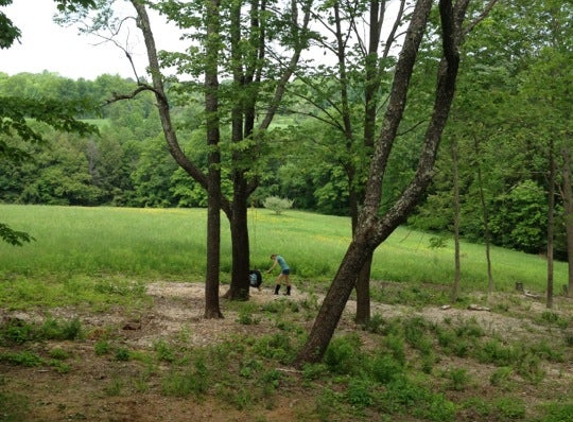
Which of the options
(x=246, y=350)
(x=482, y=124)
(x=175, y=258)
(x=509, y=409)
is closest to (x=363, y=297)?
(x=246, y=350)

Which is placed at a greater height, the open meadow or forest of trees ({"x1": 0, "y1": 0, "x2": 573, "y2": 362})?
forest of trees ({"x1": 0, "y1": 0, "x2": 573, "y2": 362})

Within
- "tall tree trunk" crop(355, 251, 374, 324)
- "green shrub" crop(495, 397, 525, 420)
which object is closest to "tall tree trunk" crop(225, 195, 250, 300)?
→ "tall tree trunk" crop(355, 251, 374, 324)

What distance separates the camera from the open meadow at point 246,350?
705 centimetres

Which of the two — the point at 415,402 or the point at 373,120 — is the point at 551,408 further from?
the point at 373,120

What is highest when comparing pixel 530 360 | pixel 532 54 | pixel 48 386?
pixel 532 54

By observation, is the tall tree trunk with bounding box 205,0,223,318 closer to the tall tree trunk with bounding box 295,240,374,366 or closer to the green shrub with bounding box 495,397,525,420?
the tall tree trunk with bounding box 295,240,374,366

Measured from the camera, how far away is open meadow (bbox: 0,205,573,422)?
7.05 m

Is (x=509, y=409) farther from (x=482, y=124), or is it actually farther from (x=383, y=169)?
(x=482, y=124)

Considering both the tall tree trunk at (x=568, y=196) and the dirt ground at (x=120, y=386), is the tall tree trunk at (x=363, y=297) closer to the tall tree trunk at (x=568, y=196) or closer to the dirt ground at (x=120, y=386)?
the dirt ground at (x=120, y=386)

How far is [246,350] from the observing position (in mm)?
10172

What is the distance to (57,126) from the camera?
7520 mm

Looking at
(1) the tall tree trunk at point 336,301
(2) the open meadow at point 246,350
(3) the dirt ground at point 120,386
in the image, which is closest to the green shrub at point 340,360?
(2) the open meadow at point 246,350

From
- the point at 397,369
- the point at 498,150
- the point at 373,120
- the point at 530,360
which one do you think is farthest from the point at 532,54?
the point at 397,369

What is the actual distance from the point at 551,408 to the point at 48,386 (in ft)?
23.3
